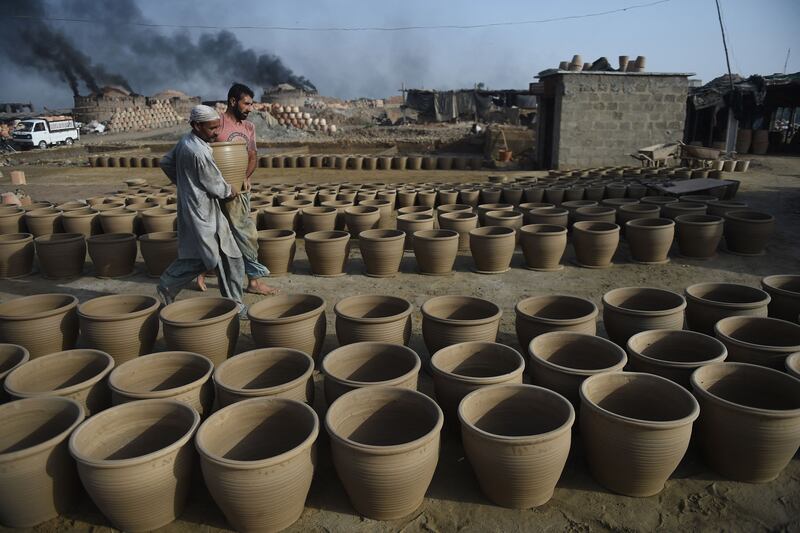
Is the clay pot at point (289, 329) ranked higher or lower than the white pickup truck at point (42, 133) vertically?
lower

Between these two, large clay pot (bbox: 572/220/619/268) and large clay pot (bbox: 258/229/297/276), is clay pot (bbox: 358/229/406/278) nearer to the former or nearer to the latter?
large clay pot (bbox: 258/229/297/276)

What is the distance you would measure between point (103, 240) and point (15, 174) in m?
11.1

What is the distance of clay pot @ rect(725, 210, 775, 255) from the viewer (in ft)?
20.5

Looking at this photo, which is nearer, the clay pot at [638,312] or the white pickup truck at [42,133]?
the clay pot at [638,312]

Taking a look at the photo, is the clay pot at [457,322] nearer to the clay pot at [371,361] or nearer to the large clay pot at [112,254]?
the clay pot at [371,361]

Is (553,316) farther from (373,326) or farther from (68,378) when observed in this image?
(68,378)

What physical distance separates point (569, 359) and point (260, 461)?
2078 millimetres

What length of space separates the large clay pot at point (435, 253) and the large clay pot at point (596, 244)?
145cm

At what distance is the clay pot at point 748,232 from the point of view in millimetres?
6261

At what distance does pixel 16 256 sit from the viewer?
6.13 meters

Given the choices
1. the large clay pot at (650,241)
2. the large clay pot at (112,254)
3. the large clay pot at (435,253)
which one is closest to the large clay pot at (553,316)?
the large clay pot at (435,253)

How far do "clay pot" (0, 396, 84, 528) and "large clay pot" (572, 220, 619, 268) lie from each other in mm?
5087

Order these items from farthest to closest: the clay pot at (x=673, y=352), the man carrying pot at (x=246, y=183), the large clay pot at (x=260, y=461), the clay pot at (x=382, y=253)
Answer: the clay pot at (x=382, y=253), the man carrying pot at (x=246, y=183), the clay pot at (x=673, y=352), the large clay pot at (x=260, y=461)

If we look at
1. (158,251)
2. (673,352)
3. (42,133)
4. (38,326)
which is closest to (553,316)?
(673,352)
